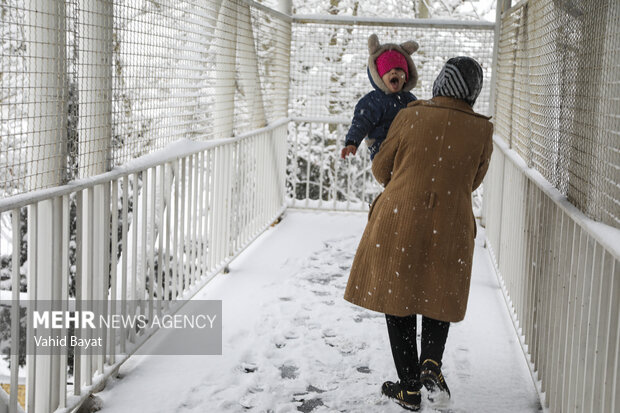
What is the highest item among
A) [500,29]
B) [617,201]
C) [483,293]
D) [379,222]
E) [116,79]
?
[500,29]

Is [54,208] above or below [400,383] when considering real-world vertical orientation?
above

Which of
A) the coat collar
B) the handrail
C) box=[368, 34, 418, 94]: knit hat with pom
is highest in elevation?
the handrail

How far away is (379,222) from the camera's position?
3.64 meters

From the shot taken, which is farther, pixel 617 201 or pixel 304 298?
pixel 304 298

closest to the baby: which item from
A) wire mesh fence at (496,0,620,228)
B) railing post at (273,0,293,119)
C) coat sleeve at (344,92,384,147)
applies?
coat sleeve at (344,92,384,147)

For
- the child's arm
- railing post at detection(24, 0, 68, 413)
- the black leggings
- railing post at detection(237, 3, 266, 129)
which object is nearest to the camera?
railing post at detection(24, 0, 68, 413)

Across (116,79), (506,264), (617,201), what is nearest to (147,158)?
(116,79)

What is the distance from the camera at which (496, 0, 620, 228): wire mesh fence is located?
113 inches

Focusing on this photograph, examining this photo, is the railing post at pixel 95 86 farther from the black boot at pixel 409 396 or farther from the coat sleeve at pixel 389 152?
the black boot at pixel 409 396

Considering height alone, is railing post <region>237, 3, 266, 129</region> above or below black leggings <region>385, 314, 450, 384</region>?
above

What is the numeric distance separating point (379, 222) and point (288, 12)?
5.87 m

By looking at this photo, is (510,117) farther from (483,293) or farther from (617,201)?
(617,201)

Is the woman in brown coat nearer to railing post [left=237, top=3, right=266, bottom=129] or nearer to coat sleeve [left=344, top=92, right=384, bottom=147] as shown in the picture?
coat sleeve [left=344, top=92, right=384, bottom=147]

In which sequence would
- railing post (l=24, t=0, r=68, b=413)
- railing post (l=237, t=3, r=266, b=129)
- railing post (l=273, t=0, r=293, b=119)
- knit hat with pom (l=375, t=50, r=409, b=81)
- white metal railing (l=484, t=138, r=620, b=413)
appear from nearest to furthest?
white metal railing (l=484, t=138, r=620, b=413) → railing post (l=24, t=0, r=68, b=413) → knit hat with pom (l=375, t=50, r=409, b=81) → railing post (l=237, t=3, r=266, b=129) → railing post (l=273, t=0, r=293, b=119)
